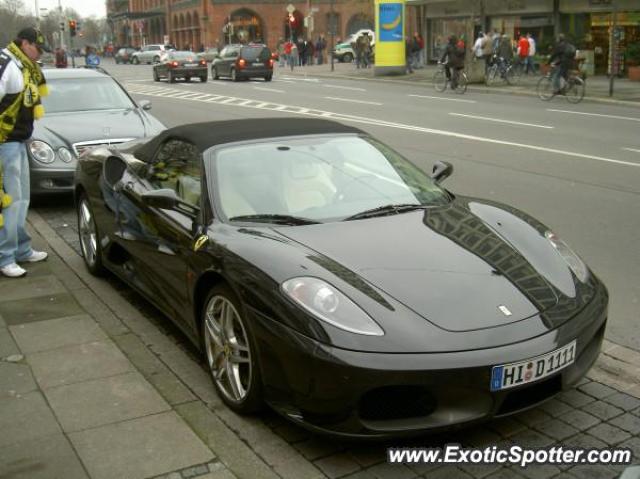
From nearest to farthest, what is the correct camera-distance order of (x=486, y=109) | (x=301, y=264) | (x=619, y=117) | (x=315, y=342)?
(x=315, y=342)
(x=301, y=264)
(x=619, y=117)
(x=486, y=109)

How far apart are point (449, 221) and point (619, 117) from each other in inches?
627

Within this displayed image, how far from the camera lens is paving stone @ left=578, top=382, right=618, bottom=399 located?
4.17 metres

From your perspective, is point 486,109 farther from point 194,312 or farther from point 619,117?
point 194,312

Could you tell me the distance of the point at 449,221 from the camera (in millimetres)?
4453

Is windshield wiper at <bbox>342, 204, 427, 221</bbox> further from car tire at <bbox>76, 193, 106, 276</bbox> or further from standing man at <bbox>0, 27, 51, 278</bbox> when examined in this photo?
standing man at <bbox>0, 27, 51, 278</bbox>

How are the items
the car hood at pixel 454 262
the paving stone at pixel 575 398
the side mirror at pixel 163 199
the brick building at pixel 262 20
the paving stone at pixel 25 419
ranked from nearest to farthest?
the car hood at pixel 454 262, the paving stone at pixel 25 419, the paving stone at pixel 575 398, the side mirror at pixel 163 199, the brick building at pixel 262 20

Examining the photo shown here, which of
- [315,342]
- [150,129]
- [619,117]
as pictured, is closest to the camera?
[315,342]

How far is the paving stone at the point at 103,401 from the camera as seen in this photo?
3.99 meters

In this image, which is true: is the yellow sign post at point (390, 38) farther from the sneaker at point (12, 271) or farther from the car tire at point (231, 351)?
the car tire at point (231, 351)

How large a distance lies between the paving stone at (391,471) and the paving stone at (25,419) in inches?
59.8

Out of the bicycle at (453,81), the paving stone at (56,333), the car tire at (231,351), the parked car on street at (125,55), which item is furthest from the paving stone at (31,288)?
the parked car on street at (125,55)

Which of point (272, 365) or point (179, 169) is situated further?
point (179, 169)

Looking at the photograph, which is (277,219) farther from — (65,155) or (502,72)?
(502,72)

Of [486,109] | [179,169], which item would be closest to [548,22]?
[486,109]
